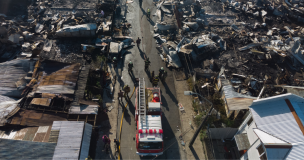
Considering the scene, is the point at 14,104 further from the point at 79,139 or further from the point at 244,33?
the point at 244,33

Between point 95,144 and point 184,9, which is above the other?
point 184,9

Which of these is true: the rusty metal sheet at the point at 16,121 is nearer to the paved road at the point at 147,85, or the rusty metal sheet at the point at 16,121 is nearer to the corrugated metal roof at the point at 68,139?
the corrugated metal roof at the point at 68,139

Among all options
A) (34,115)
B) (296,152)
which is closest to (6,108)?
(34,115)

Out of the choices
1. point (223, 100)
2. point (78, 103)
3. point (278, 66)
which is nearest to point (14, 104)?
point (78, 103)

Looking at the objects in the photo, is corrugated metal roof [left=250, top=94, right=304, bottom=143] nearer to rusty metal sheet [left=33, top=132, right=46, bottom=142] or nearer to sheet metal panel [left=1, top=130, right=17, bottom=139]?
rusty metal sheet [left=33, top=132, right=46, bottom=142]

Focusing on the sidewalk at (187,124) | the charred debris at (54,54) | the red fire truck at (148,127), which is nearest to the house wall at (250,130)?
the sidewalk at (187,124)

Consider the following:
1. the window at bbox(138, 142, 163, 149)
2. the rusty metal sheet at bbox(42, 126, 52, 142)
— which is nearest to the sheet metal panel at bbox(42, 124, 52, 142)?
the rusty metal sheet at bbox(42, 126, 52, 142)
